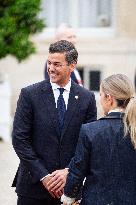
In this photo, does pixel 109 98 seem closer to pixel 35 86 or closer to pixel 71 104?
pixel 71 104

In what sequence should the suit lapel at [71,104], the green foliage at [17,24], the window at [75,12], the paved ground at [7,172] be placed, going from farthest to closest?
the window at [75,12]
the green foliage at [17,24]
the paved ground at [7,172]
the suit lapel at [71,104]

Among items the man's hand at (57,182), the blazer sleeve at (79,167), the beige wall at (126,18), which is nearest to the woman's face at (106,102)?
the blazer sleeve at (79,167)

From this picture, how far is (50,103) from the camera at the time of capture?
464cm

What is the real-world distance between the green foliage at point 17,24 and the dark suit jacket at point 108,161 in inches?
251

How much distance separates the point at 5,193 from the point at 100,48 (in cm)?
636

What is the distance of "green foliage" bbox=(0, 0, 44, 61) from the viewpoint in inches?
406

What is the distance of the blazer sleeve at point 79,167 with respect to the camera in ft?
13.2

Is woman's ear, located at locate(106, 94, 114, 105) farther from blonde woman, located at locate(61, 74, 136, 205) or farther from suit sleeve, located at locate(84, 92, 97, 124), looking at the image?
suit sleeve, located at locate(84, 92, 97, 124)

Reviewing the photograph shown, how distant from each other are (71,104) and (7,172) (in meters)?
4.04

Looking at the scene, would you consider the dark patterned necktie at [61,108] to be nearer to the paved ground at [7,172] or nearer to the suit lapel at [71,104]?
the suit lapel at [71,104]

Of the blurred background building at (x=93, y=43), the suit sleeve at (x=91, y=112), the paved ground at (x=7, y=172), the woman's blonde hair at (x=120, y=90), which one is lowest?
the paved ground at (x=7, y=172)

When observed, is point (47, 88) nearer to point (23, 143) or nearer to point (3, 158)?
point (23, 143)

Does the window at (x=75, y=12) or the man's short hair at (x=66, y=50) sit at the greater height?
the man's short hair at (x=66, y=50)

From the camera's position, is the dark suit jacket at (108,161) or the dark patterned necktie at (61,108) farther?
the dark patterned necktie at (61,108)
